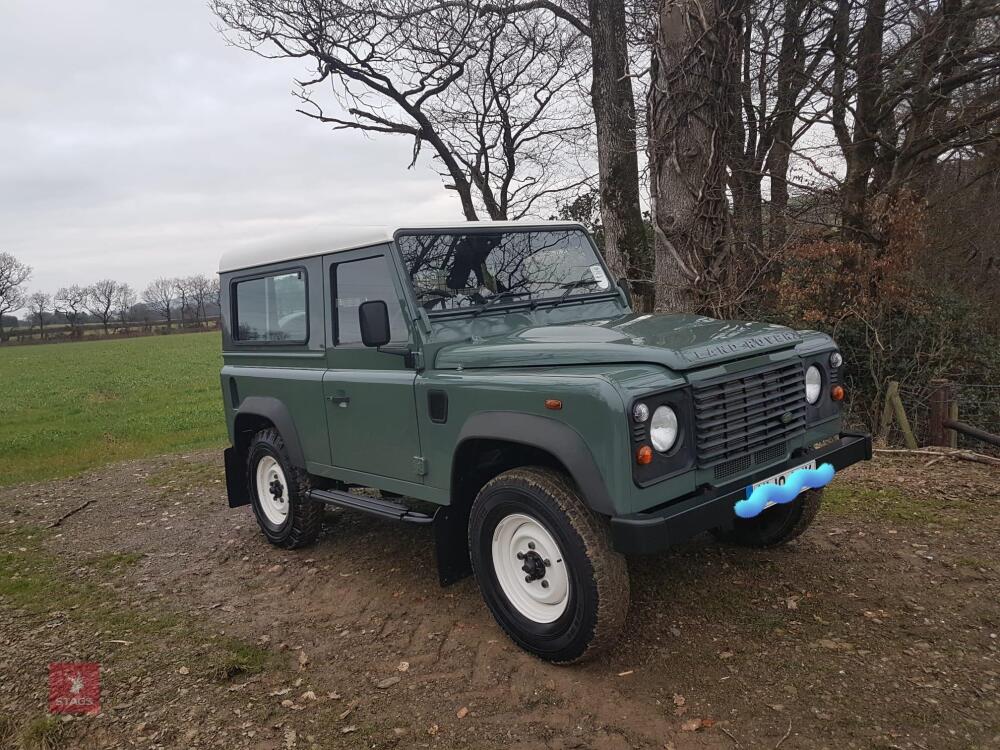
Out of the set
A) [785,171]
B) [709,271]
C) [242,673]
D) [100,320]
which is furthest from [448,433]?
[100,320]

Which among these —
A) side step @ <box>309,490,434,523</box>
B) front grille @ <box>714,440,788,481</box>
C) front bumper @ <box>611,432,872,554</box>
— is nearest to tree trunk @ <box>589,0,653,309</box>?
side step @ <box>309,490,434,523</box>

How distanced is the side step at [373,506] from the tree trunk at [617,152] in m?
5.72

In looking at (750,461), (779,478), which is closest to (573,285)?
(750,461)

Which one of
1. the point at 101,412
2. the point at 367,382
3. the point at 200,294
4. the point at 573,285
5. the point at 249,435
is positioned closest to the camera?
the point at 367,382

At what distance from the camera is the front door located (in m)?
3.90

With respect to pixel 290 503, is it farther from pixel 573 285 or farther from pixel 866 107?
pixel 866 107

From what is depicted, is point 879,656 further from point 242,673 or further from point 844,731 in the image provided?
point 242,673

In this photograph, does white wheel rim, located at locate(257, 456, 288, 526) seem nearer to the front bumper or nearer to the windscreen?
the windscreen

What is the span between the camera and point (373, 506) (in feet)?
13.5

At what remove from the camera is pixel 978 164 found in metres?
10.9

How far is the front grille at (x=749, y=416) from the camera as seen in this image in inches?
120

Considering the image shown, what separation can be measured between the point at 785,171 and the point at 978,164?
2954mm

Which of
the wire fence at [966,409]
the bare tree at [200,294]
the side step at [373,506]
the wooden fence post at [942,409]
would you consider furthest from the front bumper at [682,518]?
the bare tree at [200,294]

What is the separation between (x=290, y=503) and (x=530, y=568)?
7.97 feet
